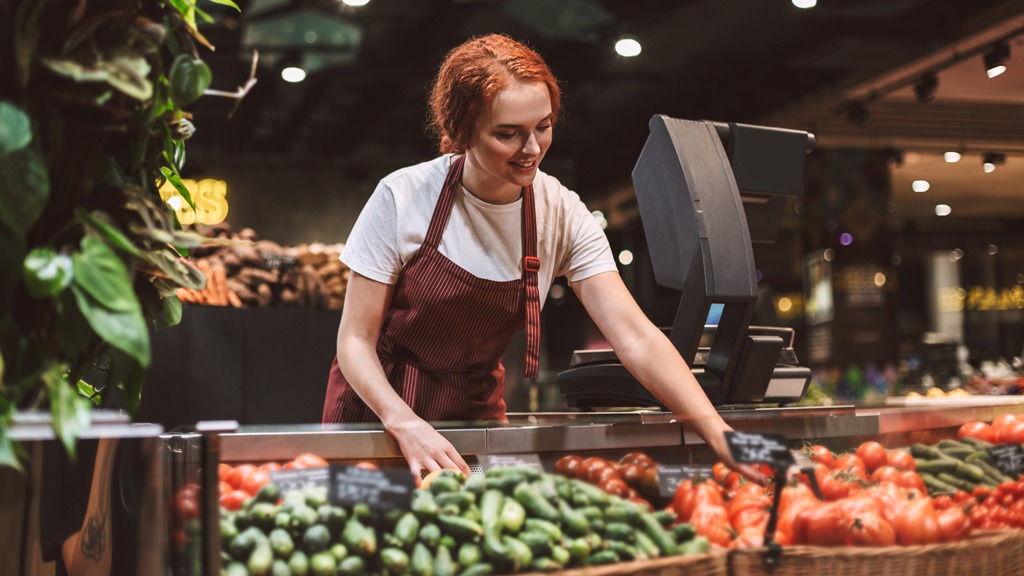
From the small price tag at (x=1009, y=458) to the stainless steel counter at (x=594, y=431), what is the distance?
251mm

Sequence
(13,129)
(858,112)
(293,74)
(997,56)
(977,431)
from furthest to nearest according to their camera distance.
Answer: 1. (858,112)
2. (293,74)
3. (997,56)
4. (977,431)
5. (13,129)

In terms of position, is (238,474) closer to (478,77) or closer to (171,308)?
(171,308)

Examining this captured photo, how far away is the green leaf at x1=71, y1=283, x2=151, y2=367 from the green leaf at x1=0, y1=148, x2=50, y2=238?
0.09m

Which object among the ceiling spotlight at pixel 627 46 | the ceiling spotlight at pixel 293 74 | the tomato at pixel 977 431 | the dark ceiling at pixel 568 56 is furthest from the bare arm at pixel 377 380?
the ceiling spotlight at pixel 293 74

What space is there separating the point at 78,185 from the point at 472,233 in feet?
3.45

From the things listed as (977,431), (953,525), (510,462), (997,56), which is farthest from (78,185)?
(997,56)

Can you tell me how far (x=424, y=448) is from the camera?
173 cm

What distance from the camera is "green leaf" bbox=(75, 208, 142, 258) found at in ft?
3.78

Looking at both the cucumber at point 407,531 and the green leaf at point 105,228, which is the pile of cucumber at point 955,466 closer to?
the cucumber at point 407,531

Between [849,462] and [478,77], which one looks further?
[478,77]

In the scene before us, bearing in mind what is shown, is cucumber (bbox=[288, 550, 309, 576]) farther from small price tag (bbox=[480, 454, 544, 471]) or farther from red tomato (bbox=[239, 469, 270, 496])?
small price tag (bbox=[480, 454, 544, 471])

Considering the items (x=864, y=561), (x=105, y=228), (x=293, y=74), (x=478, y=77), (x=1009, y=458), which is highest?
(x=293, y=74)

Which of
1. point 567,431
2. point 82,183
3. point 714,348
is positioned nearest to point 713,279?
point 714,348

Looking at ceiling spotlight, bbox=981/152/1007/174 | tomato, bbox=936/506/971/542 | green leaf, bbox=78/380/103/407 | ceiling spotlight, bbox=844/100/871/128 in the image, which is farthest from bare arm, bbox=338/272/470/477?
ceiling spotlight, bbox=981/152/1007/174
